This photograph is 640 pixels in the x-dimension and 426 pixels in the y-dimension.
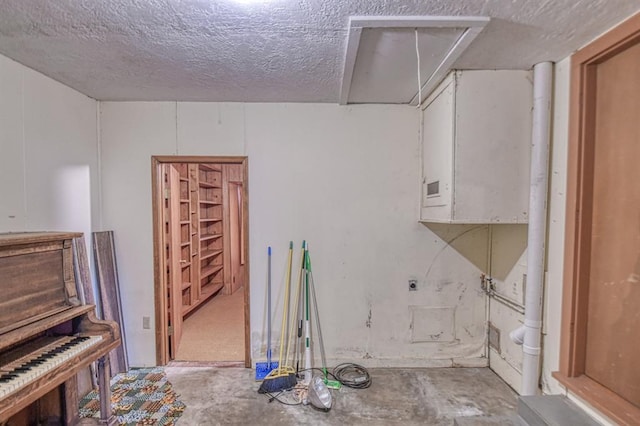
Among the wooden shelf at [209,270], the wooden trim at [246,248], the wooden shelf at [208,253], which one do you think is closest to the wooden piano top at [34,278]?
the wooden trim at [246,248]

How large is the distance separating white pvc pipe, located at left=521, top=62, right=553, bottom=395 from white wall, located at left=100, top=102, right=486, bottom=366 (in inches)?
26.9

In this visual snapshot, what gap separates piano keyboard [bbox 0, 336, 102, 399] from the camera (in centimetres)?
134

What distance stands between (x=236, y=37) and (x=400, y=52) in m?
0.92

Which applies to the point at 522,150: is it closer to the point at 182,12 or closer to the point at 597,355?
the point at 597,355

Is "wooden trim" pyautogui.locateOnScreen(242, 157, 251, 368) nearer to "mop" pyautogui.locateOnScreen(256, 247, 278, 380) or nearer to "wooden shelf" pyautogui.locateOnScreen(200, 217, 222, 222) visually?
"mop" pyautogui.locateOnScreen(256, 247, 278, 380)

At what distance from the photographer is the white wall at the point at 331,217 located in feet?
8.66

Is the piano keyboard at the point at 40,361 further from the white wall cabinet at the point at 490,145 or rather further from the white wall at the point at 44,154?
the white wall cabinet at the point at 490,145

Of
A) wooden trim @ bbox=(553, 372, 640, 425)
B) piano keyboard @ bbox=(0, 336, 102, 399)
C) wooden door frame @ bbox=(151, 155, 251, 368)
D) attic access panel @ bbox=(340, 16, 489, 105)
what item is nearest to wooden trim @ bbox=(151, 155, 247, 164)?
wooden door frame @ bbox=(151, 155, 251, 368)

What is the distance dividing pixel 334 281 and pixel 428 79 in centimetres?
173

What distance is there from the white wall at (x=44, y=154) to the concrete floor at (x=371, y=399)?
1.52m

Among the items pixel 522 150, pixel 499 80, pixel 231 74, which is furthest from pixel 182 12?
pixel 522 150

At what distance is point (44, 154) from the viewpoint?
81.6 inches

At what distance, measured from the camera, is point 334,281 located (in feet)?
8.83

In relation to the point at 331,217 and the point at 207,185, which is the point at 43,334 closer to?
the point at 331,217
